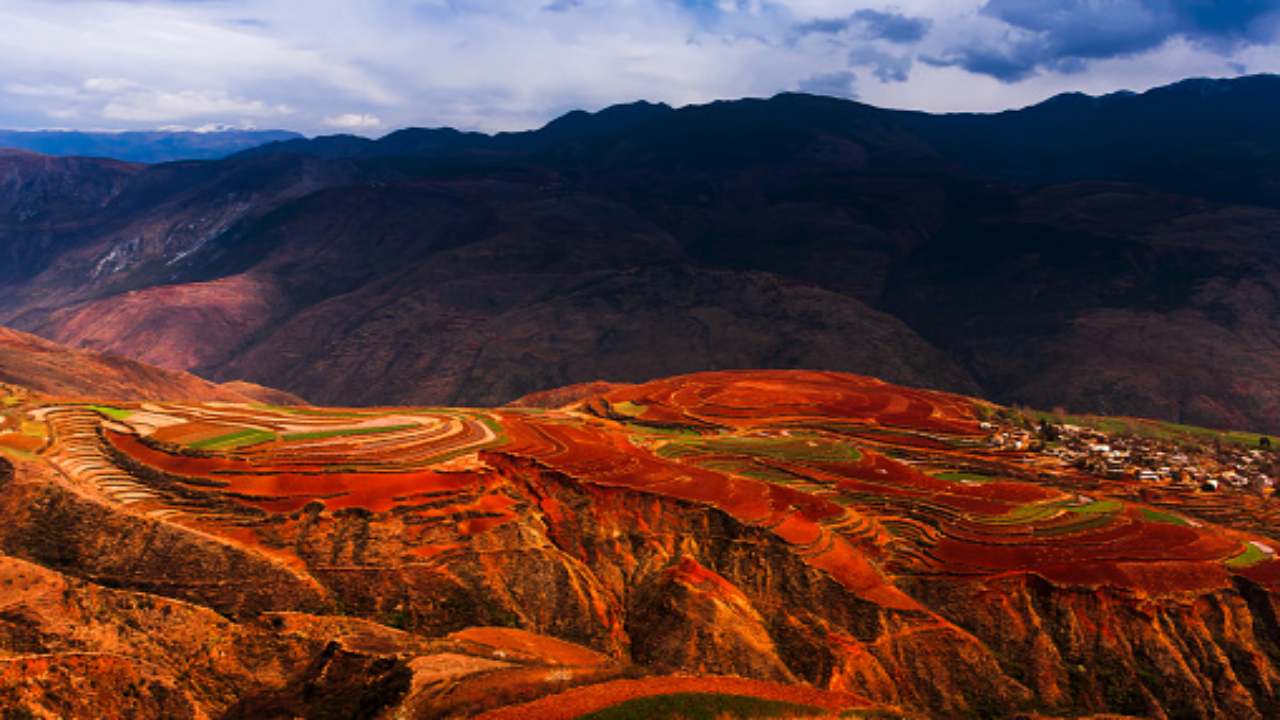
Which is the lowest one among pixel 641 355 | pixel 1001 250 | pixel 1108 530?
pixel 641 355

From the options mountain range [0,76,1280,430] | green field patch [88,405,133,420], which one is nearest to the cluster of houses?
green field patch [88,405,133,420]

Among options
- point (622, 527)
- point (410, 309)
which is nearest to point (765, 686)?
point (622, 527)

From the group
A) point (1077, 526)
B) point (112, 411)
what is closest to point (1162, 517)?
point (1077, 526)

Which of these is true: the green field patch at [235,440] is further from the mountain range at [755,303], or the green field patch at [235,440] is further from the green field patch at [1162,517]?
the mountain range at [755,303]

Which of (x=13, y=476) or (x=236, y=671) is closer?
(x=236, y=671)

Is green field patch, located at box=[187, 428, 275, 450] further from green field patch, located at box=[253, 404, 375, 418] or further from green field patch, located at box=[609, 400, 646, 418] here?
green field patch, located at box=[609, 400, 646, 418]

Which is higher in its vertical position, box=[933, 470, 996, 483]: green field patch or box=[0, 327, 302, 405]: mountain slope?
box=[933, 470, 996, 483]: green field patch

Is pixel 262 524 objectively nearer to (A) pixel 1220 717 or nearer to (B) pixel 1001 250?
(A) pixel 1220 717

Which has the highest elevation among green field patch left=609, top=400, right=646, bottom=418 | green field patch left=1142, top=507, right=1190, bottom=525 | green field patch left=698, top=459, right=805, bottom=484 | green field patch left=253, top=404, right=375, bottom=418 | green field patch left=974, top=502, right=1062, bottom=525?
green field patch left=1142, top=507, right=1190, bottom=525
